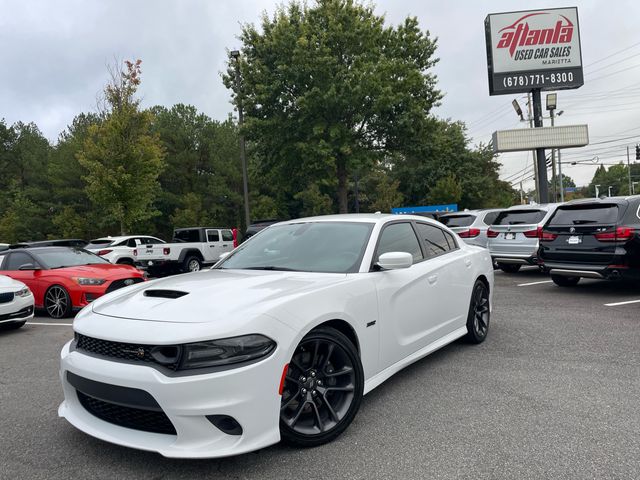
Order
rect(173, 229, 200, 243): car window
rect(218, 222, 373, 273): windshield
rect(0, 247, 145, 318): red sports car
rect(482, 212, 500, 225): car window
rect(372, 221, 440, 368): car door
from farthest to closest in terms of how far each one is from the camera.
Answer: rect(173, 229, 200, 243): car window → rect(482, 212, 500, 225): car window → rect(0, 247, 145, 318): red sports car → rect(218, 222, 373, 273): windshield → rect(372, 221, 440, 368): car door

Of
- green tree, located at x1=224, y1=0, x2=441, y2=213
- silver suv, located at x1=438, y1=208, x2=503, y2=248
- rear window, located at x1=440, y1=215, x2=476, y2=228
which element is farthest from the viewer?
green tree, located at x1=224, y1=0, x2=441, y2=213

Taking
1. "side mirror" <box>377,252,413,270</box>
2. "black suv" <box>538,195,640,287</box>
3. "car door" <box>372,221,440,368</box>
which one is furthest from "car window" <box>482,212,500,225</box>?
"side mirror" <box>377,252,413,270</box>

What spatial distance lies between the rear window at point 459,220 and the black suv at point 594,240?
3.53 m

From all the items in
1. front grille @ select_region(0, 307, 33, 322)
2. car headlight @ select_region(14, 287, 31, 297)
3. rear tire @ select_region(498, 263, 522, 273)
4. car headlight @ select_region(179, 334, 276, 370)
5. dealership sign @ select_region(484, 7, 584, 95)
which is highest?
dealership sign @ select_region(484, 7, 584, 95)

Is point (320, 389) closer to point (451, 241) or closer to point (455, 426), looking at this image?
point (455, 426)

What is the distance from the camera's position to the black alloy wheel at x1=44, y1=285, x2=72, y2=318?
8242mm

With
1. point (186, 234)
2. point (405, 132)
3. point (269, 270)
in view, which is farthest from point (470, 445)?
point (405, 132)

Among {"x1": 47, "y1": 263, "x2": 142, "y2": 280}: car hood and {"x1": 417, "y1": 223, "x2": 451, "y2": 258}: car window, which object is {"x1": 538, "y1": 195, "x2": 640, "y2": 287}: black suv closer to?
{"x1": 417, "y1": 223, "x2": 451, "y2": 258}: car window

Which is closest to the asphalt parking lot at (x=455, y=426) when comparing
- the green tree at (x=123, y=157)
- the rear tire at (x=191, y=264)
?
the rear tire at (x=191, y=264)

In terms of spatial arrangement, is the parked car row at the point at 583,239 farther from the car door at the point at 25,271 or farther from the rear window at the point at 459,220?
the car door at the point at 25,271

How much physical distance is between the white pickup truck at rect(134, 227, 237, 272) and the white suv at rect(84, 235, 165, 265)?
25cm

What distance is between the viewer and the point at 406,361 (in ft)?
12.7

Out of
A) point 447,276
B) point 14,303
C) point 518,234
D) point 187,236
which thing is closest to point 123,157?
point 187,236

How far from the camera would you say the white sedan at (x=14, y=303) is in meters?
6.95
